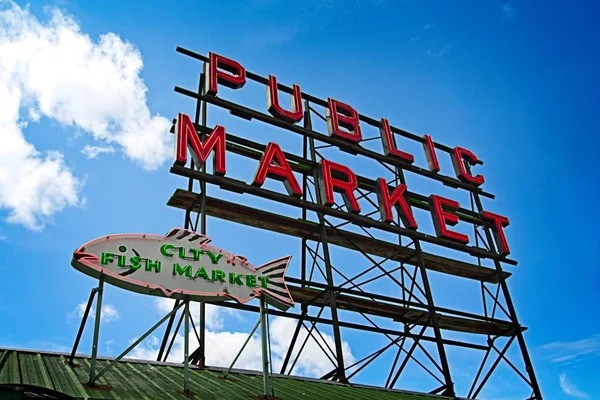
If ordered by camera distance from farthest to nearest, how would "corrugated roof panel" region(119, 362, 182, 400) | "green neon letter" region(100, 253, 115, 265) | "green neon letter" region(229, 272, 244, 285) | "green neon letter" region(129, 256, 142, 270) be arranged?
"green neon letter" region(229, 272, 244, 285)
"green neon letter" region(129, 256, 142, 270)
"green neon letter" region(100, 253, 115, 265)
"corrugated roof panel" region(119, 362, 182, 400)

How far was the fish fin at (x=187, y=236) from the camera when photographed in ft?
35.3

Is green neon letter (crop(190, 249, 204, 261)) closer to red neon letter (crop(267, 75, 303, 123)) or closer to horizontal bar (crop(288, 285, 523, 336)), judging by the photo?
horizontal bar (crop(288, 285, 523, 336))

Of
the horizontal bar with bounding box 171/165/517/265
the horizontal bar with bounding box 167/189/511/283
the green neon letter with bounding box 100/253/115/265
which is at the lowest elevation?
the green neon letter with bounding box 100/253/115/265

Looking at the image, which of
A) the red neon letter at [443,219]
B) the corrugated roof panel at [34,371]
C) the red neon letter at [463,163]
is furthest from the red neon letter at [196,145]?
the red neon letter at [463,163]

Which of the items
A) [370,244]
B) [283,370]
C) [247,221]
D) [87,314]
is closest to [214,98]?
[247,221]

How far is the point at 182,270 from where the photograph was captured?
34.3 feet

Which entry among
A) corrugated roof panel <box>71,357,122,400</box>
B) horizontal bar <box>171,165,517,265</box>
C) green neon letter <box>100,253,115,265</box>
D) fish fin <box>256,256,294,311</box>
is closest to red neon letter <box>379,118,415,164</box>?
horizontal bar <box>171,165,517,265</box>

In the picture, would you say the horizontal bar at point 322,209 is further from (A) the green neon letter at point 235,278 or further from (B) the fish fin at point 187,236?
(A) the green neon letter at point 235,278

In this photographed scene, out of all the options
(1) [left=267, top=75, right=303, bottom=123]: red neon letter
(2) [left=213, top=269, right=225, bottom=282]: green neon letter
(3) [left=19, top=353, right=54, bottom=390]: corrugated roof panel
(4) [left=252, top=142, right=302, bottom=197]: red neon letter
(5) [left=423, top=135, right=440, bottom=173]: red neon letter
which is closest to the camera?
(3) [left=19, top=353, right=54, bottom=390]: corrugated roof panel

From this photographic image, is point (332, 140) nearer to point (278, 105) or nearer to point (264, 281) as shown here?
point (278, 105)

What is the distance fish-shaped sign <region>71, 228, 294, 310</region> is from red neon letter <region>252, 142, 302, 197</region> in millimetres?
5467

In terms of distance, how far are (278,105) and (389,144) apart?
15.3 ft

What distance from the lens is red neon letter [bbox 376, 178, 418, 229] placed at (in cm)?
1864

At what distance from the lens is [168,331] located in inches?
542
